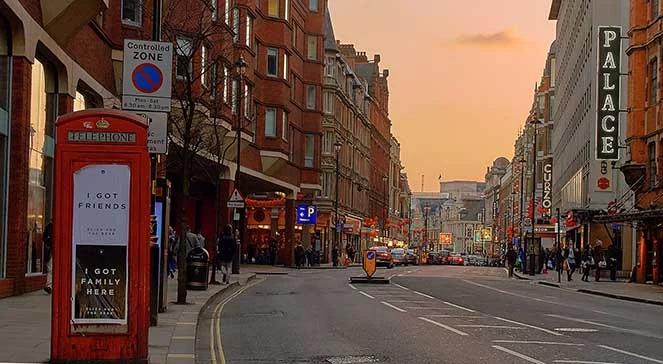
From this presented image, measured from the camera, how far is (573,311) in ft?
82.3

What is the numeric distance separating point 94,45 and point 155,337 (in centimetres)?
1547

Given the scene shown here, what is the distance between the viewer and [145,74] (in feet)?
47.9

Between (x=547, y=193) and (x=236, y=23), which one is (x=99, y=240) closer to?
(x=236, y=23)

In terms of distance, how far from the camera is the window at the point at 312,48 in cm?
7175

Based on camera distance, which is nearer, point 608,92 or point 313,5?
point 608,92

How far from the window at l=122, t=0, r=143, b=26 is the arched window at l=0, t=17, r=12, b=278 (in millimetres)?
11750

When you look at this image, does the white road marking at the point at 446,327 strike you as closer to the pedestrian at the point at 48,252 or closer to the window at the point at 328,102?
the pedestrian at the point at 48,252

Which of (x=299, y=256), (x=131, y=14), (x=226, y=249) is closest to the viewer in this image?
(x=226, y=249)

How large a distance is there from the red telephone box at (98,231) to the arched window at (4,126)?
1123 centimetres

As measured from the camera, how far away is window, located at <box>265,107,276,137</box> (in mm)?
58031

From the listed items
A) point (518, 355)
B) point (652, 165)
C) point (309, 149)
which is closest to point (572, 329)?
point (518, 355)

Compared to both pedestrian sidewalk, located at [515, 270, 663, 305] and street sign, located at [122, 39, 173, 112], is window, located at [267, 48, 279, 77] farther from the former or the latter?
street sign, located at [122, 39, 173, 112]

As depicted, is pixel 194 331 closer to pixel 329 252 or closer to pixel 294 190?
pixel 294 190

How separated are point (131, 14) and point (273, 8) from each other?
2577cm
